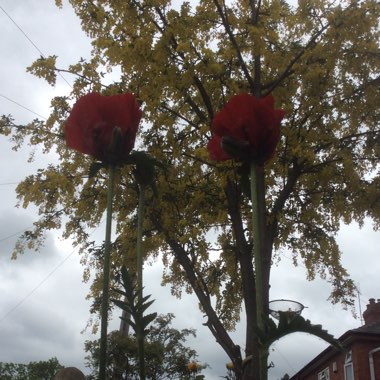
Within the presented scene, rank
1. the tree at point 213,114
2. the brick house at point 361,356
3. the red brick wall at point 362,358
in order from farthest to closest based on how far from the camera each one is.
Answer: the red brick wall at point 362,358
the brick house at point 361,356
the tree at point 213,114

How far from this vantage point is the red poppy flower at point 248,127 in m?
1.08

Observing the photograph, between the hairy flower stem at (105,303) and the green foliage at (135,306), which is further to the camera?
the green foliage at (135,306)

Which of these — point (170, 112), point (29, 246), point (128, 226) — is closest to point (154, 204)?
point (128, 226)

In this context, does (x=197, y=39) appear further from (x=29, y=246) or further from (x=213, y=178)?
(x=29, y=246)

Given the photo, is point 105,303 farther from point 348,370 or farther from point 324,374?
point 324,374

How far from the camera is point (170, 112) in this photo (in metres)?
5.95

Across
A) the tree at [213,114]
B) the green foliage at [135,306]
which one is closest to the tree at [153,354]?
the tree at [213,114]

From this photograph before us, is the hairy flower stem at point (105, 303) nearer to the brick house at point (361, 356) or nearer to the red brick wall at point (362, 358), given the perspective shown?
the brick house at point (361, 356)

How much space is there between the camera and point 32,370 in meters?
15.8

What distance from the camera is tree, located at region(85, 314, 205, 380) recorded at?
10.0 m

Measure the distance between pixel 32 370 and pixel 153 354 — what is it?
22.8 feet

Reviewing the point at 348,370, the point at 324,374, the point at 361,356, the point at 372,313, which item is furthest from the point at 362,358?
the point at 324,374

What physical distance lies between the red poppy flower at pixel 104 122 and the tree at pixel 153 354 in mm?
8289

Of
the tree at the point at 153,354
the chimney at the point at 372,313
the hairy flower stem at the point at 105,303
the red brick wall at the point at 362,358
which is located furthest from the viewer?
the chimney at the point at 372,313
